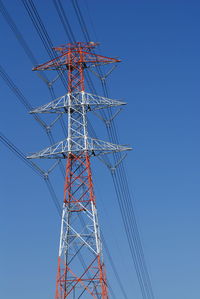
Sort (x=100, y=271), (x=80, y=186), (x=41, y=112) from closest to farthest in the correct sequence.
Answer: (x=100, y=271)
(x=80, y=186)
(x=41, y=112)

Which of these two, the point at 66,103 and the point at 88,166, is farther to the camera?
the point at 66,103

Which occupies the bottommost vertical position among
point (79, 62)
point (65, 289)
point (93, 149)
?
point (65, 289)

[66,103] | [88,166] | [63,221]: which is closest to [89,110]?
[66,103]

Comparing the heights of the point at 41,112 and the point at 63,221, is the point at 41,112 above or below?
above

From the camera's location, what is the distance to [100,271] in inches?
1656

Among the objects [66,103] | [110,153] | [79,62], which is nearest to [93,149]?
[110,153]

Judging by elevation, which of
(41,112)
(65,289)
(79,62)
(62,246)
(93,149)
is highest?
(79,62)

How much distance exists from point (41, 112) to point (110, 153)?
6264 millimetres

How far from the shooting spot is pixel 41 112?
48406 mm

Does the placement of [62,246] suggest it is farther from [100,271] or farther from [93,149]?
[93,149]

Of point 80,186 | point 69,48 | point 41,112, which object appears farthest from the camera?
point 69,48

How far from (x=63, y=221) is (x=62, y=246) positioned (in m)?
1.82

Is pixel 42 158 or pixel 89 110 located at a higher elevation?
pixel 89 110

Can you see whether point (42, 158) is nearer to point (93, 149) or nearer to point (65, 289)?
point (93, 149)
